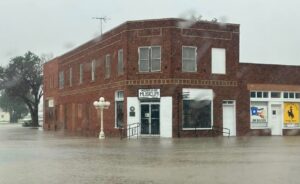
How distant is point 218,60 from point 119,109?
7.69 metres

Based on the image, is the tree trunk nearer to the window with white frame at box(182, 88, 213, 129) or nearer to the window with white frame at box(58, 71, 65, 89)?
the window with white frame at box(58, 71, 65, 89)

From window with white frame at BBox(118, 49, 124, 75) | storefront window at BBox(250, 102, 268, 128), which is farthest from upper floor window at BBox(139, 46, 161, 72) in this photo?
storefront window at BBox(250, 102, 268, 128)

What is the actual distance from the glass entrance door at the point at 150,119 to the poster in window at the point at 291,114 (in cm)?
1033

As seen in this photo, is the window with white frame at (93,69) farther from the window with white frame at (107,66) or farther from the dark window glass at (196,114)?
the dark window glass at (196,114)

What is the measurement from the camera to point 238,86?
129 feet

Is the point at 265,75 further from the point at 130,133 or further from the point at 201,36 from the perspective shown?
the point at 130,133

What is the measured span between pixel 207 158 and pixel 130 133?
18346mm

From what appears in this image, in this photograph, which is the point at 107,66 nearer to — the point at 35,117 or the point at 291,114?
the point at 291,114

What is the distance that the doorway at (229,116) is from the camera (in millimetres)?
38812

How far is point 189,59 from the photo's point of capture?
123 ft

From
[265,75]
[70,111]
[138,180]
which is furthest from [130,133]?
[138,180]

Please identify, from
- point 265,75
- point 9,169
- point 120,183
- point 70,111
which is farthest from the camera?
point 70,111

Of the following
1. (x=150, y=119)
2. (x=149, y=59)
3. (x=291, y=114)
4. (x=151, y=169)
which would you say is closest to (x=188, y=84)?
(x=149, y=59)

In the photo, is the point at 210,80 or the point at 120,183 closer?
the point at 120,183
